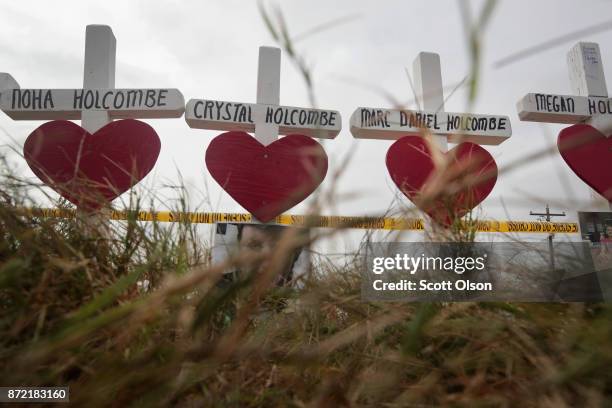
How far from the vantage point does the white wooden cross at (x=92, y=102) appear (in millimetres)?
2533

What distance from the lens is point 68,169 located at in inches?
88.0

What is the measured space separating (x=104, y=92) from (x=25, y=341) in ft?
7.44

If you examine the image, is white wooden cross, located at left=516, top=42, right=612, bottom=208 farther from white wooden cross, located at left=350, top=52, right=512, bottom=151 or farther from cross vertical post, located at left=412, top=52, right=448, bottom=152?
cross vertical post, located at left=412, top=52, right=448, bottom=152

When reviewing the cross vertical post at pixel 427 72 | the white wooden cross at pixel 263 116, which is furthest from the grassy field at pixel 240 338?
the cross vertical post at pixel 427 72

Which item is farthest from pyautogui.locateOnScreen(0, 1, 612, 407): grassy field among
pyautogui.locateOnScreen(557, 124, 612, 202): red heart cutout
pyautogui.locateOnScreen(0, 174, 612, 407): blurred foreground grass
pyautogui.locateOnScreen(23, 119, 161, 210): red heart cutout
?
pyautogui.locateOnScreen(557, 124, 612, 202): red heart cutout

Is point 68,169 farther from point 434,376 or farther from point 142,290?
point 434,376

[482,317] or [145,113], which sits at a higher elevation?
[145,113]

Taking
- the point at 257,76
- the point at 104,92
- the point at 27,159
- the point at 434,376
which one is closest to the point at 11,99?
the point at 104,92

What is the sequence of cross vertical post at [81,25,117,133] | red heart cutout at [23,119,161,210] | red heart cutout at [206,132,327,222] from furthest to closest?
1. cross vertical post at [81,25,117,133]
2. red heart cutout at [206,132,327,222]
3. red heart cutout at [23,119,161,210]

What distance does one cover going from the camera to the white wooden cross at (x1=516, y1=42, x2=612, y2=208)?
2.77 metres

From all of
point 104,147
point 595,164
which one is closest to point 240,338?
point 104,147

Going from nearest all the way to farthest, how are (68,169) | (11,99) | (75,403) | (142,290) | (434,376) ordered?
(75,403)
(434,376)
(142,290)
(68,169)
(11,99)

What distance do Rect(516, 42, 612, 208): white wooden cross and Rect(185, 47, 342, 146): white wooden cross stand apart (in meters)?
1.26

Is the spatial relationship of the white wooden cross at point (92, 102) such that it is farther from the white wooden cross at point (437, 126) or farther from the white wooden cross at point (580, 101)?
the white wooden cross at point (580, 101)
